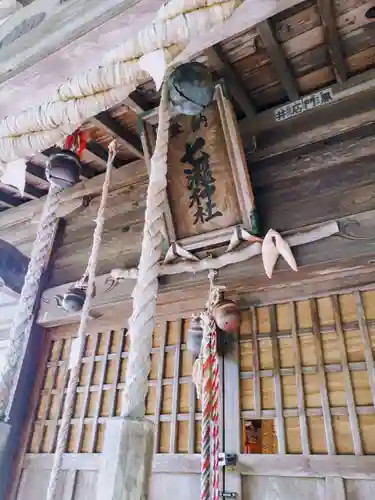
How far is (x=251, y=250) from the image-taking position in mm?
2676

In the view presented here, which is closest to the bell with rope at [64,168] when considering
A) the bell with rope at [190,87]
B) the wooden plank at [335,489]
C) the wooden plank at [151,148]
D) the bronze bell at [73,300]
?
Result: the wooden plank at [151,148]

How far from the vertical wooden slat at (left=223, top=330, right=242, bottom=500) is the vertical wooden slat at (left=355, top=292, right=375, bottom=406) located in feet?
2.79

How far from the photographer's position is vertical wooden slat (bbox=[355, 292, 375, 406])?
7.45ft

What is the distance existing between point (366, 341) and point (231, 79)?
207 centimetres

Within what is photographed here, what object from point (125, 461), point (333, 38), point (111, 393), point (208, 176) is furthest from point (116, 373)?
point (333, 38)

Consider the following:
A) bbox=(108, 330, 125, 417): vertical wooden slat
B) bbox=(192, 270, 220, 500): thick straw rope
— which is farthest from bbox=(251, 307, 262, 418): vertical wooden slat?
bbox=(108, 330, 125, 417): vertical wooden slat

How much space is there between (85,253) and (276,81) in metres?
2.35

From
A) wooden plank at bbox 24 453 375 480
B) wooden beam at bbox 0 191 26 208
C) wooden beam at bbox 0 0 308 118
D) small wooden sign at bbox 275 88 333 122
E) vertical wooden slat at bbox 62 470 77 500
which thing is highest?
wooden beam at bbox 0 191 26 208

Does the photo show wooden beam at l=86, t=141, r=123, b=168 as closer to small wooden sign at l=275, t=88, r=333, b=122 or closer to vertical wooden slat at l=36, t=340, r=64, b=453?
small wooden sign at l=275, t=88, r=333, b=122

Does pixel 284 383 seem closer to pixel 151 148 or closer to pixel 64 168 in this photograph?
pixel 151 148

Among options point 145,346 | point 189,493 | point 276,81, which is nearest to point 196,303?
point 189,493

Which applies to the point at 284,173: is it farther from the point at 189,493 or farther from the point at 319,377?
the point at 189,493

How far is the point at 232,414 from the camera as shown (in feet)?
8.52

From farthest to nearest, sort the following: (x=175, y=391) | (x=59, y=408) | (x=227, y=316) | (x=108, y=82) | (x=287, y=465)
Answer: (x=59, y=408) < (x=175, y=391) < (x=227, y=316) < (x=287, y=465) < (x=108, y=82)
